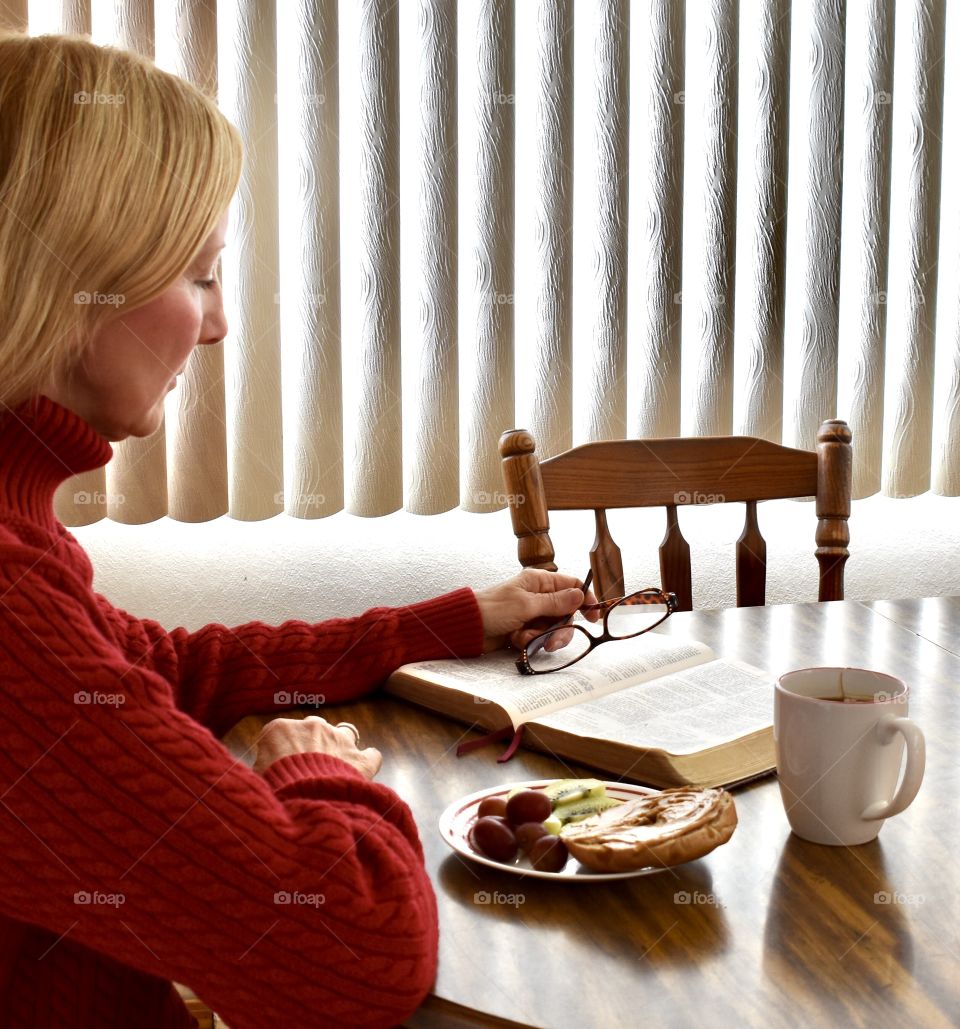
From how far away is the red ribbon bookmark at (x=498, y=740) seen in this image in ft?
2.97

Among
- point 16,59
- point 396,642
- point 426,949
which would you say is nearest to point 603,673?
point 396,642

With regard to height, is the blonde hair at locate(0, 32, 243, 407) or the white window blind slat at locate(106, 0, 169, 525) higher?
the blonde hair at locate(0, 32, 243, 407)

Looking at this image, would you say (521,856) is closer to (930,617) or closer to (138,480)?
(930,617)

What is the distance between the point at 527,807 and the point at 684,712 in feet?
0.80

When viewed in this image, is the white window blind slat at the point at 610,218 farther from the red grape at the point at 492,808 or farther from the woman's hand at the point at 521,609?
the red grape at the point at 492,808

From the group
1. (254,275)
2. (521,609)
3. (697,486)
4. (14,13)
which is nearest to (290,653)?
(521,609)

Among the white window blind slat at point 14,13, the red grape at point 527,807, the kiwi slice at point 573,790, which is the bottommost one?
the kiwi slice at point 573,790

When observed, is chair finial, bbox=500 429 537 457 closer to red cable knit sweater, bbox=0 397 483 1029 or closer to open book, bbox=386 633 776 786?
open book, bbox=386 633 776 786

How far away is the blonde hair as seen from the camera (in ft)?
2.42

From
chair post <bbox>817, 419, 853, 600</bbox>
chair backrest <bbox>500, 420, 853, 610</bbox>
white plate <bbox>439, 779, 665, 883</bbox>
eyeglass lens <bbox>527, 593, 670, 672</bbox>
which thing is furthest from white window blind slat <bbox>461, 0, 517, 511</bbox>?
white plate <bbox>439, 779, 665, 883</bbox>

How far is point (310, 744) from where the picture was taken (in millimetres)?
845

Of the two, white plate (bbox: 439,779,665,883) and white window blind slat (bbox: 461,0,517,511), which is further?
white window blind slat (bbox: 461,0,517,511)

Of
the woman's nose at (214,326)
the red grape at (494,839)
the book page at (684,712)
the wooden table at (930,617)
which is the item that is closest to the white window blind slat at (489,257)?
the wooden table at (930,617)

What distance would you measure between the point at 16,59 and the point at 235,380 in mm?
1174
